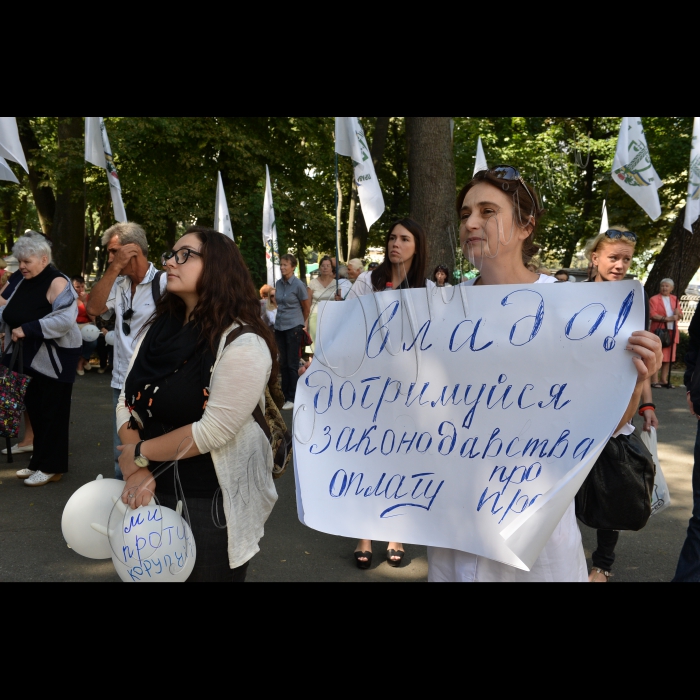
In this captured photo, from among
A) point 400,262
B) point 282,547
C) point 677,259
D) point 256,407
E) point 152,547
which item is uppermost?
point 400,262

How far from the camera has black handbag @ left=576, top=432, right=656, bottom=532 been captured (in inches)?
71.6

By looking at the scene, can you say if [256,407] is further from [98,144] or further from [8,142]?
[98,144]

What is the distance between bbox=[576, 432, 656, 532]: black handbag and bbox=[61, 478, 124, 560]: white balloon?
59.6 inches

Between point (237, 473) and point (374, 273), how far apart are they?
1.68 metres

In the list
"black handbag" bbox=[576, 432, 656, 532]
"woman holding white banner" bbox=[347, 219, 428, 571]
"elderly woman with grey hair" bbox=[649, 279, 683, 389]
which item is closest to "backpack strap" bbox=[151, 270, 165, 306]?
"woman holding white banner" bbox=[347, 219, 428, 571]

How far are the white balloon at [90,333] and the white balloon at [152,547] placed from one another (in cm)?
914

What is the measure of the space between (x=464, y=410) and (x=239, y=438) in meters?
0.88

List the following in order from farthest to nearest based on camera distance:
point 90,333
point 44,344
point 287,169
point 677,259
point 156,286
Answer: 1. point 287,169
2. point 677,259
3. point 90,333
4. point 44,344
5. point 156,286

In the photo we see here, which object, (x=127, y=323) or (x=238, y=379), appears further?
(x=127, y=323)

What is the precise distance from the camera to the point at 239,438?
7.72ft

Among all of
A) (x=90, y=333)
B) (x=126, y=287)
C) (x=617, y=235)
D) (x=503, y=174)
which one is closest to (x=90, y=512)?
(x=503, y=174)

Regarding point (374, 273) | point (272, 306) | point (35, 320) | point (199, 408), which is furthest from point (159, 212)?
point (199, 408)

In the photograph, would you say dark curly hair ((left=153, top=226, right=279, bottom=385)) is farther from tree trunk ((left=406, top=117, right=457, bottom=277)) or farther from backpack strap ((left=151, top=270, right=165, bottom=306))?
tree trunk ((left=406, top=117, right=457, bottom=277))

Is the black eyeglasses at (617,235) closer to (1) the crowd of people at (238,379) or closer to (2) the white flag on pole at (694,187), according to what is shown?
(1) the crowd of people at (238,379)
